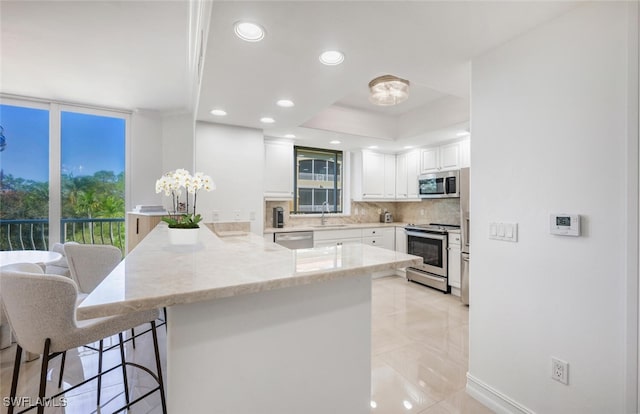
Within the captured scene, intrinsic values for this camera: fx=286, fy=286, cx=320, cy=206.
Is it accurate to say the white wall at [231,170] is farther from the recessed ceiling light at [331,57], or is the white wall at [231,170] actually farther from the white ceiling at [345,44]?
the recessed ceiling light at [331,57]

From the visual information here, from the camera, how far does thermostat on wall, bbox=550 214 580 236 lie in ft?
4.70

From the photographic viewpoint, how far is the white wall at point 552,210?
1318 mm

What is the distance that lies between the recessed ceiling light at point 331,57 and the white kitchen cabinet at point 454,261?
9.97 ft

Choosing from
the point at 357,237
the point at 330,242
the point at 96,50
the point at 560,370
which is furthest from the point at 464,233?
the point at 96,50

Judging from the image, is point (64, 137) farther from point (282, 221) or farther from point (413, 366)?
point (413, 366)

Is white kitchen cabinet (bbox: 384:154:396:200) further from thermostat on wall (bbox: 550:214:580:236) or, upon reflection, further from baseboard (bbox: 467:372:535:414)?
thermostat on wall (bbox: 550:214:580:236)

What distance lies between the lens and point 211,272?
103 cm

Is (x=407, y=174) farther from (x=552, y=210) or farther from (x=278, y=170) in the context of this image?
(x=552, y=210)

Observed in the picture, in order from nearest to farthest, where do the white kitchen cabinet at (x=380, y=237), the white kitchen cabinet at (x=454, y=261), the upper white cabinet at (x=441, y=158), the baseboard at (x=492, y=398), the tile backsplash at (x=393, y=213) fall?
1. the baseboard at (x=492, y=398)
2. the white kitchen cabinet at (x=454, y=261)
3. the upper white cabinet at (x=441, y=158)
4. the tile backsplash at (x=393, y=213)
5. the white kitchen cabinet at (x=380, y=237)

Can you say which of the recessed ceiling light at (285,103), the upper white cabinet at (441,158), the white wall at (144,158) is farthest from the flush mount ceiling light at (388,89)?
the white wall at (144,158)

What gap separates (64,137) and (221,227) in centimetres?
254

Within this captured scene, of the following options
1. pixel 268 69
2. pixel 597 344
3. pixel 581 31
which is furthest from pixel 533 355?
pixel 268 69

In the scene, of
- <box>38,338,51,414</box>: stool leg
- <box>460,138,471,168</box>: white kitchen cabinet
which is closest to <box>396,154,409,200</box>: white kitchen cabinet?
<box>460,138,471,168</box>: white kitchen cabinet

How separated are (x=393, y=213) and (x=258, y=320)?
508cm
